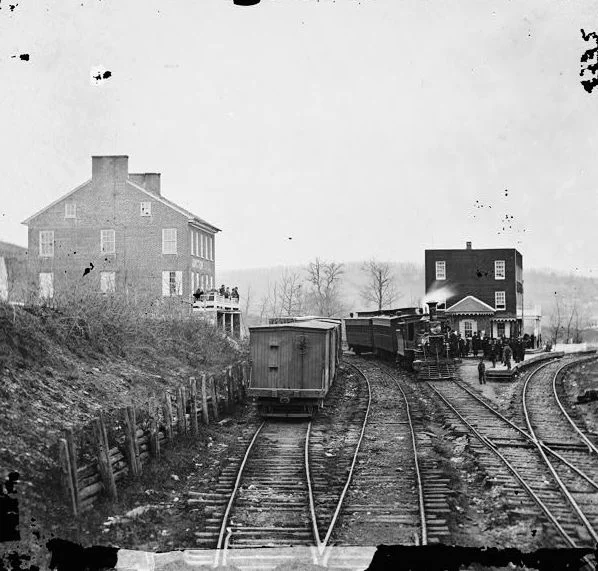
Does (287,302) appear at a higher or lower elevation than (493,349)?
higher

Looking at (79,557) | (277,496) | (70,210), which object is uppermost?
(70,210)

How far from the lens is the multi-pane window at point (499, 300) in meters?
58.0

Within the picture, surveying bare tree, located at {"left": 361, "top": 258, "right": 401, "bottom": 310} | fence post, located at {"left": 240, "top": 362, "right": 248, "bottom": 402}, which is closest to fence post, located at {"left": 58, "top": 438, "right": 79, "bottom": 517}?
fence post, located at {"left": 240, "top": 362, "right": 248, "bottom": 402}

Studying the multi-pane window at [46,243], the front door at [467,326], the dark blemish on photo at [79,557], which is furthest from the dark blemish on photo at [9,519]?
the front door at [467,326]

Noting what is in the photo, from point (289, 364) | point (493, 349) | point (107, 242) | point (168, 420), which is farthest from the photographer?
point (107, 242)

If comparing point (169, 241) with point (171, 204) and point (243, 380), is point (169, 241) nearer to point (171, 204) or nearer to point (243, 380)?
point (171, 204)

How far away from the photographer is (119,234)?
40.9 m

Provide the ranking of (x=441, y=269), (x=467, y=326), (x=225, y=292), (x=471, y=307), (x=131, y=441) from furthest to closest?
1. (x=441, y=269)
2. (x=467, y=326)
3. (x=471, y=307)
4. (x=225, y=292)
5. (x=131, y=441)

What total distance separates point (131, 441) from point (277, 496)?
8.50 ft

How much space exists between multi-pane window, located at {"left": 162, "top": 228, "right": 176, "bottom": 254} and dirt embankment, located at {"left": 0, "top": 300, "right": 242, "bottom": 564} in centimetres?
1373

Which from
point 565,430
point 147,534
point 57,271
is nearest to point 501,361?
point 565,430

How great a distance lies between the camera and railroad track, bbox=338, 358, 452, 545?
9648 millimetres

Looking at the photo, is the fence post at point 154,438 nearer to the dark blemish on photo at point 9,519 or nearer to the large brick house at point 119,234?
the dark blemish on photo at point 9,519

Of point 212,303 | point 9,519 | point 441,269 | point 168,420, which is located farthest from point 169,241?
point 9,519
